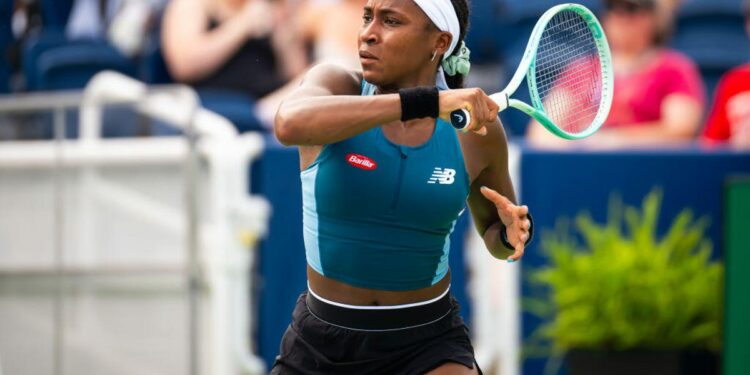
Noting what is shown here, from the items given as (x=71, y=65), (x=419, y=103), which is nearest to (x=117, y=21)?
(x=71, y=65)

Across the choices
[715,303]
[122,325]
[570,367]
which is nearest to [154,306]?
[122,325]

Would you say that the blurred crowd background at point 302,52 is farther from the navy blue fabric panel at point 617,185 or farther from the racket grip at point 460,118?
the racket grip at point 460,118

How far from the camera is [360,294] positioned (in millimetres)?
3861

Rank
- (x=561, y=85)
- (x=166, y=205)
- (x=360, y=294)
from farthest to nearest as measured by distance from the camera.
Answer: (x=166, y=205) < (x=561, y=85) < (x=360, y=294)

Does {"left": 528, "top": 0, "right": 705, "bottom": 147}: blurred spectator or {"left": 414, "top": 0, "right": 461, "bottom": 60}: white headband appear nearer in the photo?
{"left": 414, "top": 0, "right": 461, "bottom": 60}: white headband

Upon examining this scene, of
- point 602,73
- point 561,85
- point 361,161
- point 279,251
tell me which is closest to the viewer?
point 361,161

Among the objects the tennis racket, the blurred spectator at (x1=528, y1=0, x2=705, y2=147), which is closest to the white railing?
the blurred spectator at (x1=528, y1=0, x2=705, y2=147)

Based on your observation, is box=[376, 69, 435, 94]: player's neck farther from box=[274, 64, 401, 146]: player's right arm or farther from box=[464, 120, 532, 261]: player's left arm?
box=[274, 64, 401, 146]: player's right arm

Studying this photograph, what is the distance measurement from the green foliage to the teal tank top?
9.60 feet

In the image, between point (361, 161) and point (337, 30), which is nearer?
point (361, 161)

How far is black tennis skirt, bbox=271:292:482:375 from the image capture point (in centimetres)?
381

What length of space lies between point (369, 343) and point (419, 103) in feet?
2.67

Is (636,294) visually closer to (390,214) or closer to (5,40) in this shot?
(390,214)

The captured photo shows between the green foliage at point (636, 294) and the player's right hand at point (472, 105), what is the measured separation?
3.44 m
